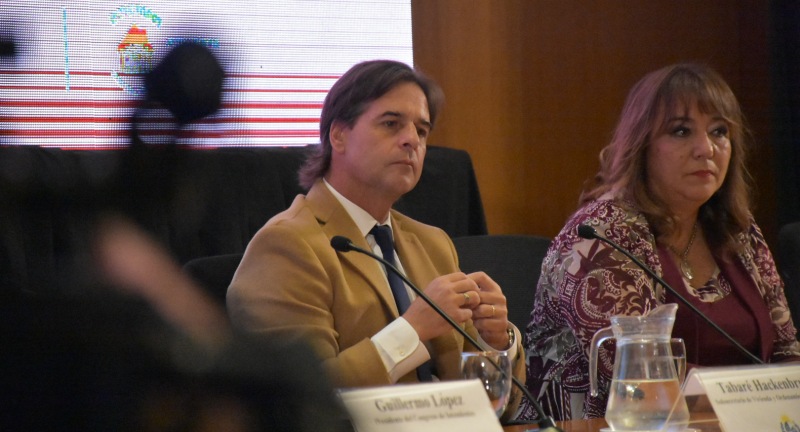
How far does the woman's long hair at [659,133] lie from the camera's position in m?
2.38

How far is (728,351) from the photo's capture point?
2164mm

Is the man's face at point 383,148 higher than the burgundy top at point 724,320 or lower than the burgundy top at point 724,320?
higher

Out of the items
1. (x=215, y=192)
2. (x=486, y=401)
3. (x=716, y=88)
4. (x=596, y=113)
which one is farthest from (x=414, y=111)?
(x=215, y=192)

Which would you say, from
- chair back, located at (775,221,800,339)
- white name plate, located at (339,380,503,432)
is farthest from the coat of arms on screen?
chair back, located at (775,221,800,339)

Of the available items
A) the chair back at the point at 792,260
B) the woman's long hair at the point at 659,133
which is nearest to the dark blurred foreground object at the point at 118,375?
the woman's long hair at the point at 659,133

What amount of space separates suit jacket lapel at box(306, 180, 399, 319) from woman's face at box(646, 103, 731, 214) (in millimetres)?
793

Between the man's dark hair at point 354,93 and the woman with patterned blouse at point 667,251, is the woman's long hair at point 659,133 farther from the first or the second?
the man's dark hair at point 354,93

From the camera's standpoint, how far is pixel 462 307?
6.09 feet

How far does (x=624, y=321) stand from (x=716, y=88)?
1228 mm

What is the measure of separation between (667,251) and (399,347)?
81cm

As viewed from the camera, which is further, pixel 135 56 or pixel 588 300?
pixel 588 300

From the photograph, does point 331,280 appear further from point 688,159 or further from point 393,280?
point 688,159

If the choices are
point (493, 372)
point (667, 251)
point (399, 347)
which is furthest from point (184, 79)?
point (667, 251)

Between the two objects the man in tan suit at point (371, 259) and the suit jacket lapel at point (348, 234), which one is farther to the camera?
the suit jacket lapel at point (348, 234)
